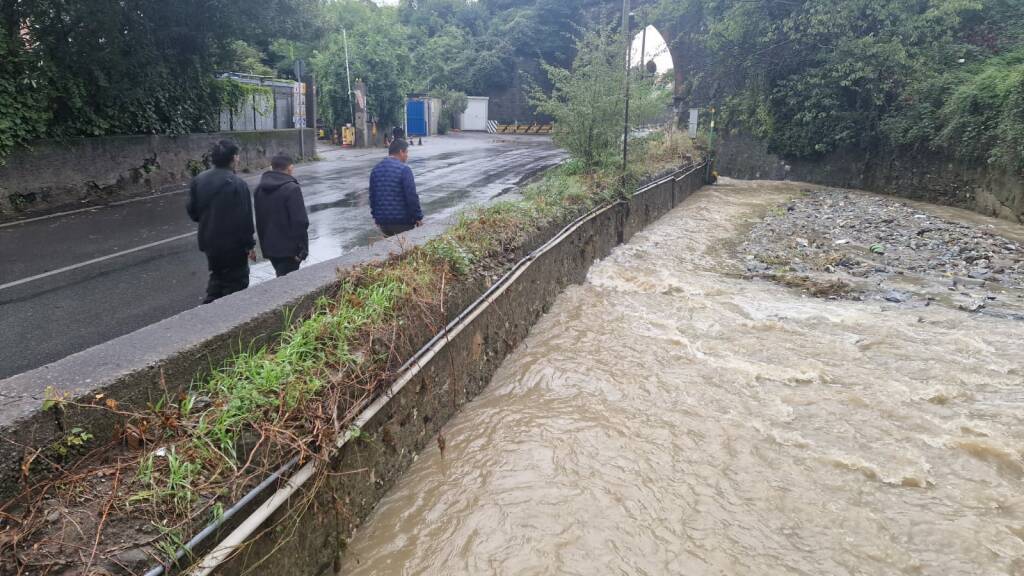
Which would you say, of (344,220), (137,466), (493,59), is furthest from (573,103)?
Answer: (493,59)

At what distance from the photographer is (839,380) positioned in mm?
6160

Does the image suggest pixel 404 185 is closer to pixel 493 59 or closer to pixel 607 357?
pixel 607 357

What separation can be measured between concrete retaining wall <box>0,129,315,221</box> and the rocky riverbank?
32.9 ft

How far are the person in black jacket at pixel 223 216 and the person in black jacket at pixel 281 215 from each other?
119 mm

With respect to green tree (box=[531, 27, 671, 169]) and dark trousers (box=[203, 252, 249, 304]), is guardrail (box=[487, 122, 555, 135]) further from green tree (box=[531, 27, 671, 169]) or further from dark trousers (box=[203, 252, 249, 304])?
dark trousers (box=[203, 252, 249, 304])

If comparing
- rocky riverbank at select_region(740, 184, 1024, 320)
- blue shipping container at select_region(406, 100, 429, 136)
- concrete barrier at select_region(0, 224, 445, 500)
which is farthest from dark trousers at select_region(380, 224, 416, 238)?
blue shipping container at select_region(406, 100, 429, 136)

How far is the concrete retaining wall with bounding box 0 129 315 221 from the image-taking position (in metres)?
10.9

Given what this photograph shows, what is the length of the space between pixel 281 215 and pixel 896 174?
1975 centimetres

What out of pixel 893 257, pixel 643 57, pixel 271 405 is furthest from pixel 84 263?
pixel 893 257

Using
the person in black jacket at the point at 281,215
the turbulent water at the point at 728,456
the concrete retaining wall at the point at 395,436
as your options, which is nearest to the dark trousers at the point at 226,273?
the person in black jacket at the point at 281,215

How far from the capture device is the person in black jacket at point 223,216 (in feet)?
17.6

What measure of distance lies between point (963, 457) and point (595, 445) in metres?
2.75

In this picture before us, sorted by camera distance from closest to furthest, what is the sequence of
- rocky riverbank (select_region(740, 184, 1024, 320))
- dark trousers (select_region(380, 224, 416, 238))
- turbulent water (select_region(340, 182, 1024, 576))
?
turbulent water (select_region(340, 182, 1024, 576))
dark trousers (select_region(380, 224, 416, 238))
rocky riverbank (select_region(740, 184, 1024, 320))

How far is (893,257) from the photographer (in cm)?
1140
